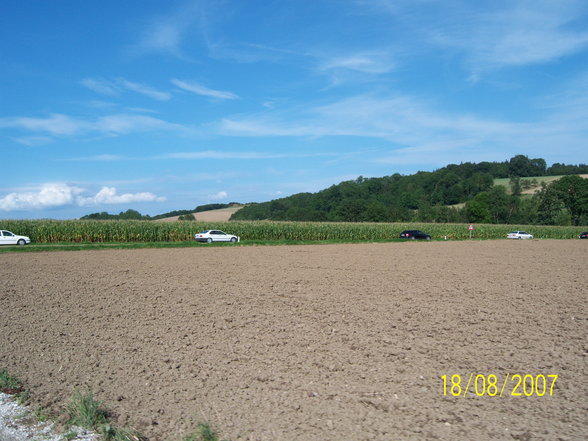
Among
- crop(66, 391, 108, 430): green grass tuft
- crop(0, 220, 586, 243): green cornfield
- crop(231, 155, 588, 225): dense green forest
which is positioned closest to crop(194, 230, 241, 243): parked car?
crop(0, 220, 586, 243): green cornfield

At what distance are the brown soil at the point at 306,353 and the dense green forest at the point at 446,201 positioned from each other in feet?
299

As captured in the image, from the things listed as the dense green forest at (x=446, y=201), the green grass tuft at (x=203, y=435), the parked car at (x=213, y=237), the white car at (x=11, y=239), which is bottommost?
the green grass tuft at (x=203, y=435)

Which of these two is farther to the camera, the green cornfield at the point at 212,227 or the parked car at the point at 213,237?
the parked car at the point at 213,237

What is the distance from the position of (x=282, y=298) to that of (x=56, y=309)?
6296 millimetres

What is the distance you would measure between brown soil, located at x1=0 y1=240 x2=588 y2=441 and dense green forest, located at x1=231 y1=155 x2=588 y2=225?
91188mm

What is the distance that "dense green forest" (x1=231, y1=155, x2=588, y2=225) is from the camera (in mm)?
106688

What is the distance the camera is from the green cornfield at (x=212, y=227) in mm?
43250

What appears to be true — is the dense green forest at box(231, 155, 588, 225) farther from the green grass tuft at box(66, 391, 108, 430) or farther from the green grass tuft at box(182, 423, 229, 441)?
the green grass tuft at box(182, 423, 229, 441)
